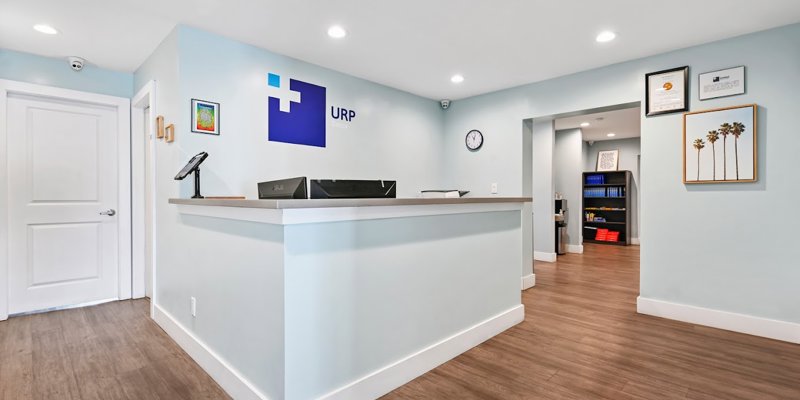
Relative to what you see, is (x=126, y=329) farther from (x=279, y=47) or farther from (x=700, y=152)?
(x=700, y=152)

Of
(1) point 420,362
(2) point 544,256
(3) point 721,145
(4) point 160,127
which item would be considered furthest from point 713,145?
(4) point 160,127

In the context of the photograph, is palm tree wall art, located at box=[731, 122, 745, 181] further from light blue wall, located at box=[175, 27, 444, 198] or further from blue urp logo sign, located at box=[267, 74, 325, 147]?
blue urp logo sign, located at box=[267, 74, 325, 147]

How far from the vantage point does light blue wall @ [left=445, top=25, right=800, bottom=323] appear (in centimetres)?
282

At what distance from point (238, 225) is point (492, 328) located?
1.95m

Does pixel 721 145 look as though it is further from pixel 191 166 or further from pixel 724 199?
pixel 191 166

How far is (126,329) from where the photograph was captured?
2.97 m

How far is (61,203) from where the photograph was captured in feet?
11.6

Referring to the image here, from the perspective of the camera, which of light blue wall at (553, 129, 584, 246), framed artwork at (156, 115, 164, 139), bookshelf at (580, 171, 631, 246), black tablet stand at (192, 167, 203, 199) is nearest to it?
black tablet stand at (192, 167, 203, 199)

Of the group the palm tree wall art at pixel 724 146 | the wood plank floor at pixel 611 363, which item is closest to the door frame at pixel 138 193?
the wood plank floor at pixel 611 363

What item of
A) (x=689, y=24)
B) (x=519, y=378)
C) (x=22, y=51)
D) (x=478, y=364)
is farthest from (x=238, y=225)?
(x=689, y=24)

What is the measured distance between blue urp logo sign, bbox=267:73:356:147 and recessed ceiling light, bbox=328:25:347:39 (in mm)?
707

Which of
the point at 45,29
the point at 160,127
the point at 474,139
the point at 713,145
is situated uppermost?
the point at 45,29

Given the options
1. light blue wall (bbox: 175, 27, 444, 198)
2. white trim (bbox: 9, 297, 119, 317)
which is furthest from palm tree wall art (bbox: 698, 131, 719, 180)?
white trim (bbox: 9, 297, 119, 317)

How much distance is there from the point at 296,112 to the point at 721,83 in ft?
12.0
